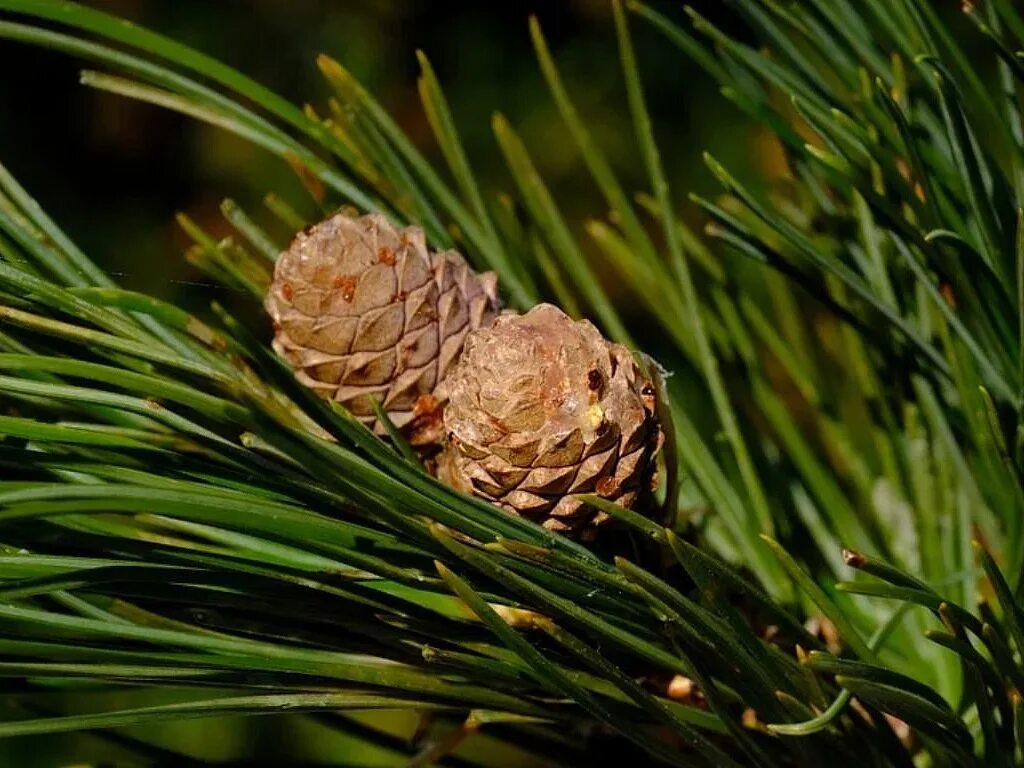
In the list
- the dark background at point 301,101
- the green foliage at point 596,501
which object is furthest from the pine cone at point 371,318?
the dark background at point 301,101

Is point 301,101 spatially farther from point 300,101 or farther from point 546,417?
point 546,417

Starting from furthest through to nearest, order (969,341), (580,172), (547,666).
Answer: (580,172)
(969,341)
(547,666)

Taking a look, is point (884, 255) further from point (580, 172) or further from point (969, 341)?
point (580, 172)

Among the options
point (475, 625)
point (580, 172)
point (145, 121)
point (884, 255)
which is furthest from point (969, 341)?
point (145, 121)

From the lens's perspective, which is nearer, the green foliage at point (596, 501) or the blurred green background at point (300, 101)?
the green foliage at point (596, 501)

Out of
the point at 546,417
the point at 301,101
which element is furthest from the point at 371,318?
the point at 301,101

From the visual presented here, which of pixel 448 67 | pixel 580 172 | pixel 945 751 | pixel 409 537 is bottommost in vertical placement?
pixel 945 751

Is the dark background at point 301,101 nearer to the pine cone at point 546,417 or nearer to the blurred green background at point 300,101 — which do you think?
the blurred green background at point 300,101
